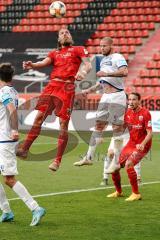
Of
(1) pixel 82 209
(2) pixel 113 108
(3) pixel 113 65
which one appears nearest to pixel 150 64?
(2) pixel 113 108

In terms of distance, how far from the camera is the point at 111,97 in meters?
12.6

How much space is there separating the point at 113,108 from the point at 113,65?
929mm

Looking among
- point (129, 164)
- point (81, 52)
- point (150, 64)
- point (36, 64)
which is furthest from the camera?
point (150, 64)

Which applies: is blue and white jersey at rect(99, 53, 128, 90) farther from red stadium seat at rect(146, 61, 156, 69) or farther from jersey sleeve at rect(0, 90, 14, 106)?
red stadium seat at rect(146, 61, 156, 69)

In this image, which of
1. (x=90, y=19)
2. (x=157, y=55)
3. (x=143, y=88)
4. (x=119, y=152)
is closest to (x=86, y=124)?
(x=143, y=88)

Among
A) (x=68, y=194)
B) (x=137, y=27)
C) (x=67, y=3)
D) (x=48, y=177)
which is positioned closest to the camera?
(x=68, y=194)

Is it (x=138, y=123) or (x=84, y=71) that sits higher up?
(x=84, y=71)

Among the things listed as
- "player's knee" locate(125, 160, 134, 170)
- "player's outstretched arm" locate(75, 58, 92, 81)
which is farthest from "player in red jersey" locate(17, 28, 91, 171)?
"player's knee" locate(125, 160, 134, 170)

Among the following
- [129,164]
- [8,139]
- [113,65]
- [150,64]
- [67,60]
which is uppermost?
[67,60]

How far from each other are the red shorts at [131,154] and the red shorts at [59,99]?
1.18 m

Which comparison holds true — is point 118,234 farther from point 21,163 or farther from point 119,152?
point 21,163

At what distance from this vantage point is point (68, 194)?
11766mm

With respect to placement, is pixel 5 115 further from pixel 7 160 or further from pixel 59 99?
pixel 59 99

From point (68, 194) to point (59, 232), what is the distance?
3206 mm
